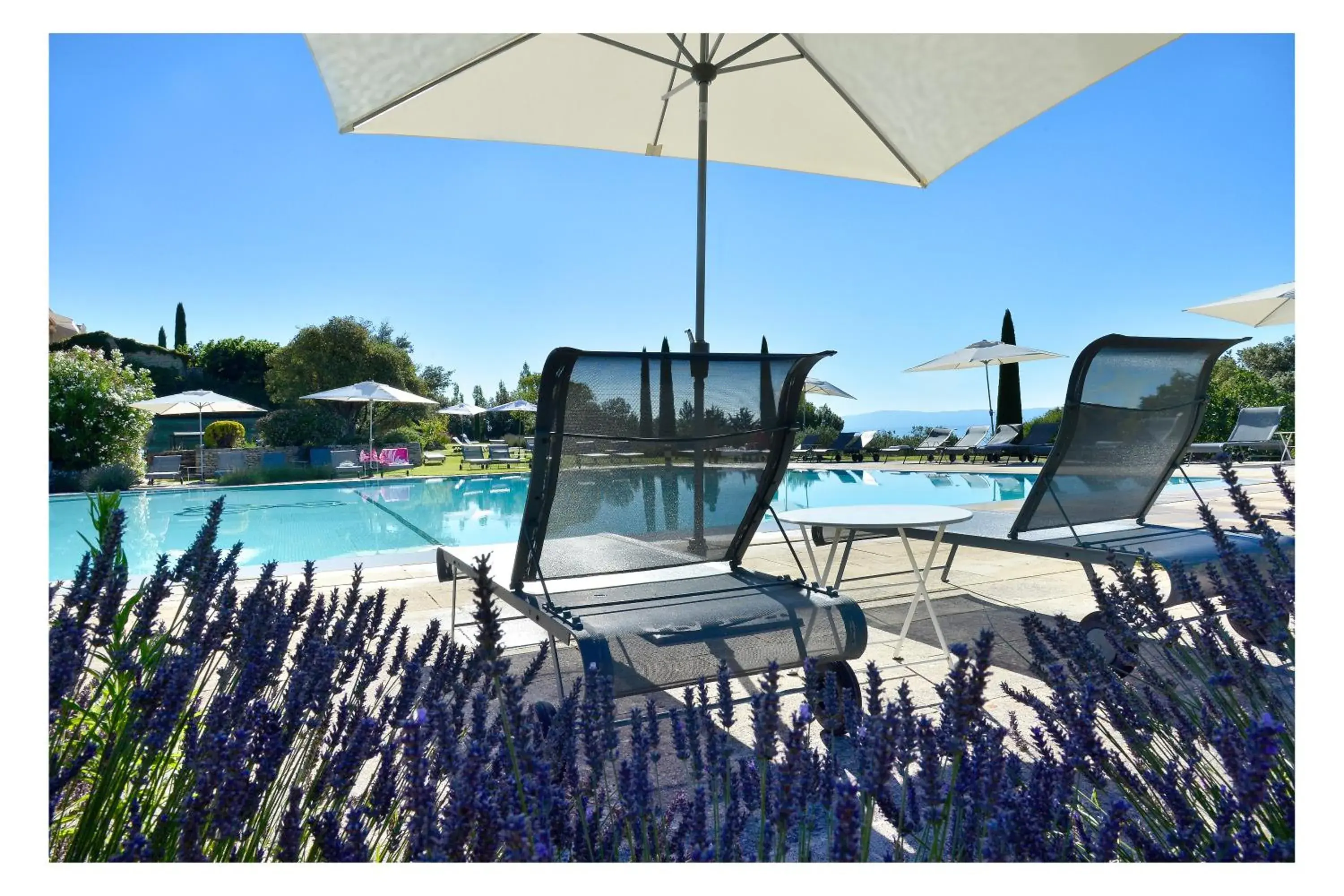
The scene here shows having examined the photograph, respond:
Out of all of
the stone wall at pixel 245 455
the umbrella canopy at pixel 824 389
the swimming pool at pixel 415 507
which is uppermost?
the umbrella canopy at pixel 824 389

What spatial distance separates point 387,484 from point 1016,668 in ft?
50.2

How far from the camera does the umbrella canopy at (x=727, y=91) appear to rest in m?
2.89

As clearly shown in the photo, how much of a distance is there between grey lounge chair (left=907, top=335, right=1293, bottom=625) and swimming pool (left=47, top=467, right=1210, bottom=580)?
59.9 inches

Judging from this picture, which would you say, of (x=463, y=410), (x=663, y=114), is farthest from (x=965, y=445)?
(x=663, y=114)

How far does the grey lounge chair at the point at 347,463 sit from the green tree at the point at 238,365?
14241 millimetres

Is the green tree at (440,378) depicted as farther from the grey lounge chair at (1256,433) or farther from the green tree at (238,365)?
the grey lounge chair at (1256,433)

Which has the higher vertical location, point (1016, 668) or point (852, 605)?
point (852, 605)

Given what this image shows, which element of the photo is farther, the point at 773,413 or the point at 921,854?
the point at 773,413

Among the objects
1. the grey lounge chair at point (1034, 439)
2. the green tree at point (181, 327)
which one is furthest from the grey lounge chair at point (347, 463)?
the green tree at point (181, 327)

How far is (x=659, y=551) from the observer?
277cm
